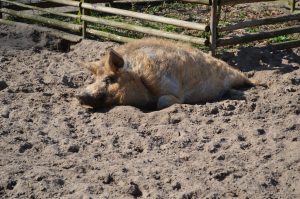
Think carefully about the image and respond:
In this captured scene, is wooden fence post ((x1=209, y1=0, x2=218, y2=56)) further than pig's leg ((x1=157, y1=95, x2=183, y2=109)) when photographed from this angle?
Yes

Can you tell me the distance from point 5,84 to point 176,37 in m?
2.41

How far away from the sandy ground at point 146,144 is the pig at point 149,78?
19 centimetres

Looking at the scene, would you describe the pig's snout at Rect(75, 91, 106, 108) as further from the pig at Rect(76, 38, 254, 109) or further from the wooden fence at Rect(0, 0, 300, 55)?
the wooden fence at Rect(0, 0, 300, 55)

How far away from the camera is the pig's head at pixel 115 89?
5941 mm

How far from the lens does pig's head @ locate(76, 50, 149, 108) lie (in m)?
5.94

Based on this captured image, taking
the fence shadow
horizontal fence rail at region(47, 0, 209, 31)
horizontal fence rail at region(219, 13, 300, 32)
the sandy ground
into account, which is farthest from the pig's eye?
the fence shadow

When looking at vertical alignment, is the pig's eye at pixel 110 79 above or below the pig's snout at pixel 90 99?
above

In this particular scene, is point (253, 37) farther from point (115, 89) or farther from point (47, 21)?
point (47, 21)

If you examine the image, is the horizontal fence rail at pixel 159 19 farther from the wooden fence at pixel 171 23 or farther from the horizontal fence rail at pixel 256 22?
the horizontal fence rail at pixel 256 22

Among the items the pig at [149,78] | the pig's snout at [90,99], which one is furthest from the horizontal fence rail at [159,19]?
the pig's snout at [90,99]

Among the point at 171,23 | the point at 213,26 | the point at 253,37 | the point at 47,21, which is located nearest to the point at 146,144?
the point at 213,26

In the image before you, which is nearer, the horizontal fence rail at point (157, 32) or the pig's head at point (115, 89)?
the pig's head at point (115, 89)

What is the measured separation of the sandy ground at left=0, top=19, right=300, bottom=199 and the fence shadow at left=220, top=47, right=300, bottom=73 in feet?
0.74

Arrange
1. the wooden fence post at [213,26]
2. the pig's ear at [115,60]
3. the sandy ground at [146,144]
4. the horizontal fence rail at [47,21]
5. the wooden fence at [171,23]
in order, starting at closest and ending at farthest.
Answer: the sandy ground at [146,144], the pig's ear at [115,60], the wooden fence post at [213,26], the wooden fence at [171,23], the horizontal fence rail at [47,21]
